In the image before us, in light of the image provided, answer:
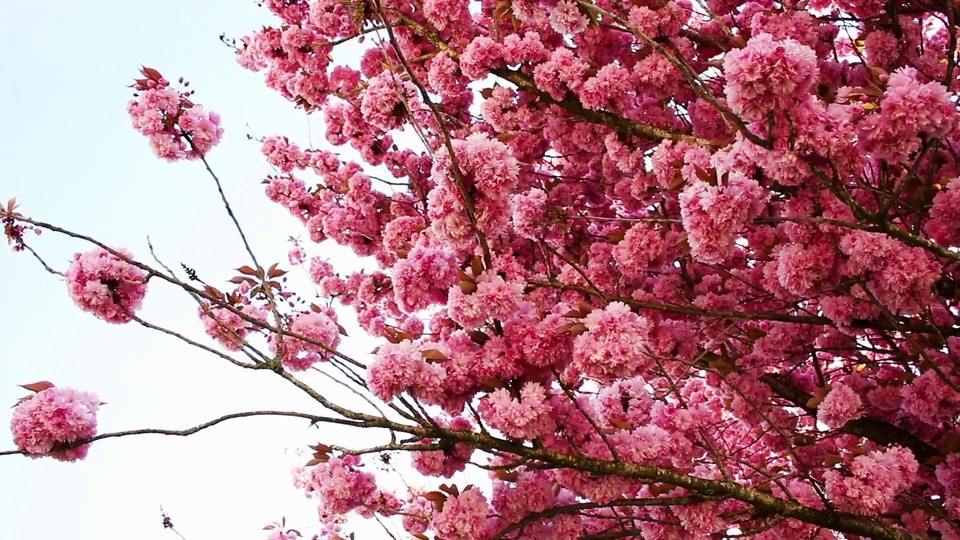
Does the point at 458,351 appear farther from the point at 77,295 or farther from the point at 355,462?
the point at 77,295

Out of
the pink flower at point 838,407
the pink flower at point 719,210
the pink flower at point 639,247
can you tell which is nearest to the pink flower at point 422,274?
the pink flower at point 719,210

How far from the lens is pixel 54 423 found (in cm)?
256

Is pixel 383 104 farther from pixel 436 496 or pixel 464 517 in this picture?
pixel 464 517

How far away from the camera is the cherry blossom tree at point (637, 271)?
8.98ft

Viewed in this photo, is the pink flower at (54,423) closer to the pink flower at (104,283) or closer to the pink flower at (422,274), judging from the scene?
the pink flower at (104,283)

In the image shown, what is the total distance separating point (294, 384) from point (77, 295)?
106 cm

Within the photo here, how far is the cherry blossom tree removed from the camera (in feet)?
8.98

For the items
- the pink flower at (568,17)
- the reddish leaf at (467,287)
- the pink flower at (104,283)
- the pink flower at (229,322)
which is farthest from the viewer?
the pink flower at (229,322)

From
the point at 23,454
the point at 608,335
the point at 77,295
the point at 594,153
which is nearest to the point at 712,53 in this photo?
the point at 594,153

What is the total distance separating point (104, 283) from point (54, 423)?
0.65 metres

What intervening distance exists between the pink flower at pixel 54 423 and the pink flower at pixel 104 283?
44 centimetres

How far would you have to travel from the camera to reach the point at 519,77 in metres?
4.32

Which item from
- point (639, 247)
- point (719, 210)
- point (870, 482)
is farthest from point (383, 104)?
point (870, 482)

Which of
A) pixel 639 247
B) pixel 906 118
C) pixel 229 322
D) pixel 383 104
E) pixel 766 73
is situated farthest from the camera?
pixel 229 322
